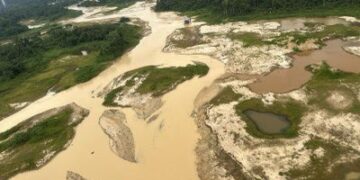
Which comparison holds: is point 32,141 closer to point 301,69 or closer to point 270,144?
point 270,144

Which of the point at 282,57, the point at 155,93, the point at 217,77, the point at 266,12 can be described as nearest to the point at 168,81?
the point at 155,93

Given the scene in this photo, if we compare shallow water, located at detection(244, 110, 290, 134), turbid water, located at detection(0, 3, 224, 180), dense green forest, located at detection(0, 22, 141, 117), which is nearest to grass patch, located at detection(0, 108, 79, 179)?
turbid water, located at detection(0, 3, 224, 180)

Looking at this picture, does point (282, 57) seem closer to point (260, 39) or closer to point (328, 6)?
point (260, 39)

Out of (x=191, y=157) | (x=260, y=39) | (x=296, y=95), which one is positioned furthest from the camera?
(x=260, y=39)

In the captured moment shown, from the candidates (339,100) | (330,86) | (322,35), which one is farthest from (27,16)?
(339,100)

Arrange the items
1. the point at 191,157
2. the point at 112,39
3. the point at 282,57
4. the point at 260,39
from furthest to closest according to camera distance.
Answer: the point at 112,39
the point at 260,39
the point at 282,57
the point at 191,157

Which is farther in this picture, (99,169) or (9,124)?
(9,124)
